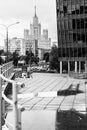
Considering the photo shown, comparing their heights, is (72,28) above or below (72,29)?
above

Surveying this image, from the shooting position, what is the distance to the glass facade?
5547cm

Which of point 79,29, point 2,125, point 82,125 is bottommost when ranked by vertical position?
point 82,125

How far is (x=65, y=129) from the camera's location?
600 centimetres

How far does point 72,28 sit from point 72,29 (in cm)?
22

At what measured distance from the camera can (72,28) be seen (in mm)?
55656

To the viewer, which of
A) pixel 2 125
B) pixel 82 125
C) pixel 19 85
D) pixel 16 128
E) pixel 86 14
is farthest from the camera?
pixel 86 14

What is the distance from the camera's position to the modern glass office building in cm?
5547

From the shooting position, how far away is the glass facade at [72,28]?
2184 inches

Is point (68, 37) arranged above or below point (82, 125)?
above

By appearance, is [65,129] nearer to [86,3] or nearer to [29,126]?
[29,126]

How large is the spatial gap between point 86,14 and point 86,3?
7.91 ft

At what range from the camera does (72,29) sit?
5562cm

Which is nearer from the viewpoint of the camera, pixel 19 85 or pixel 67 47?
pixel 19 85

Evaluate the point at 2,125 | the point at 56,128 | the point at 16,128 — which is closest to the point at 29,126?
the point at 56,128
